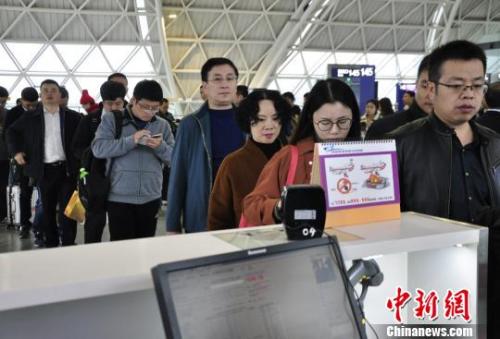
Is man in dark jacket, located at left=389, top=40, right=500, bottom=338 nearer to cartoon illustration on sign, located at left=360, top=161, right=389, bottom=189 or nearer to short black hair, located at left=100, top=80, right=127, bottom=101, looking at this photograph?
cartoon illustration on sign, located at left=360, top=161, right=389, bottom=189

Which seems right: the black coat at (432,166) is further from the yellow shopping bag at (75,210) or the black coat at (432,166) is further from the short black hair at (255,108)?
the yellow shopping bag at (75,210)

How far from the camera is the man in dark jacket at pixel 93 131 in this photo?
4059 millimetres

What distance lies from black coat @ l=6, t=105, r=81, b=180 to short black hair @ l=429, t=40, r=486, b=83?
378 cm

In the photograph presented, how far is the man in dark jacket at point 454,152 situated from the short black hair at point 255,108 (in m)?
0.75

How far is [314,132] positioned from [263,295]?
3.80 feet

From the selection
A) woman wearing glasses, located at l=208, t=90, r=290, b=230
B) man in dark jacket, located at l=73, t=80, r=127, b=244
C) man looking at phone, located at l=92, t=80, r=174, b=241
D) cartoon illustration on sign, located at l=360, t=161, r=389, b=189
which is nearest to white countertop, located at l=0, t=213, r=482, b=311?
cartoon illustration on sign, located at l=360, t=161, r=389, b=189

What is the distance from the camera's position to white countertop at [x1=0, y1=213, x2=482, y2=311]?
110cm

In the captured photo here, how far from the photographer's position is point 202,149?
9.66 feet

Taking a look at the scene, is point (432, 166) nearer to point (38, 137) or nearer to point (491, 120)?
point (491, 120)

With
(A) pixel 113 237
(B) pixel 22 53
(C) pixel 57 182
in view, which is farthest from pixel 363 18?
(A) pixel 113 237

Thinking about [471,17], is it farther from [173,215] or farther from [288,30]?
[173,215]

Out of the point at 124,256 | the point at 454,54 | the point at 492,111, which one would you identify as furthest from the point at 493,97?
the point at 124,256

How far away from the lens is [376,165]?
1709 mm

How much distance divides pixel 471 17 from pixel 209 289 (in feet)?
78.5
